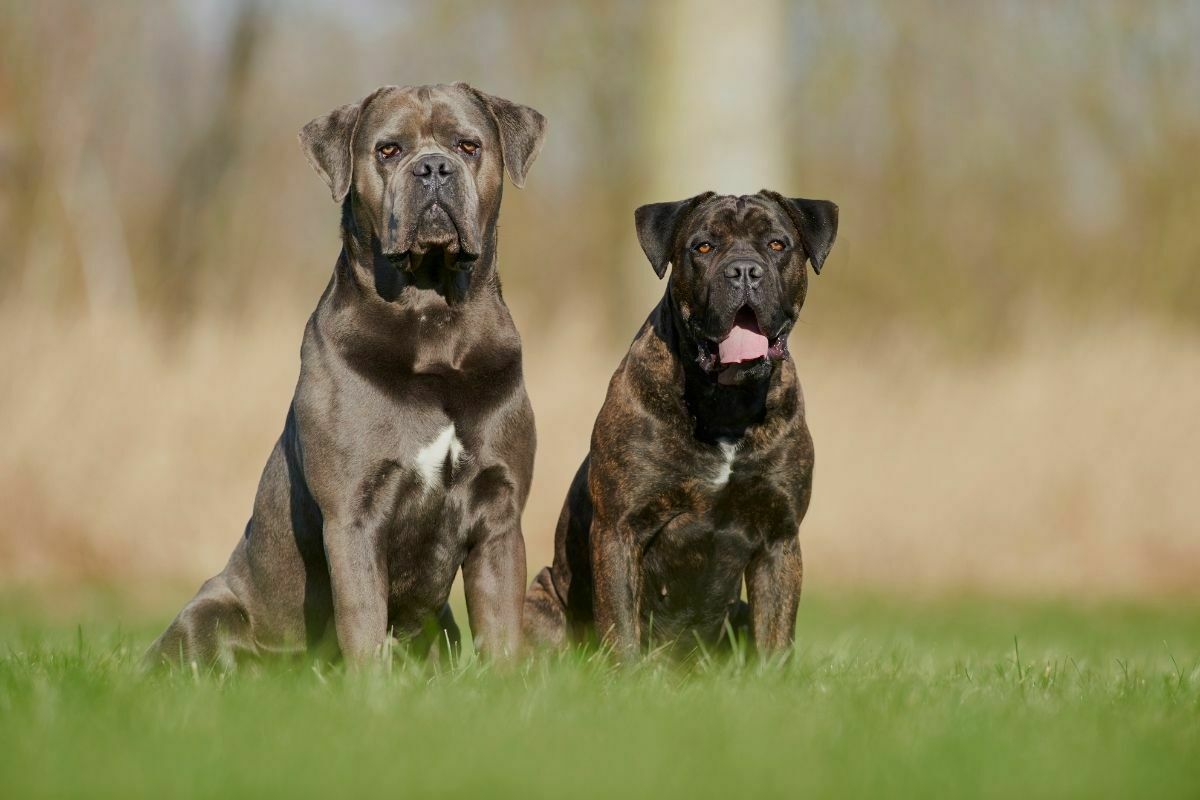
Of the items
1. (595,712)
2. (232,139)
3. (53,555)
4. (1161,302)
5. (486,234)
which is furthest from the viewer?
(232,139)

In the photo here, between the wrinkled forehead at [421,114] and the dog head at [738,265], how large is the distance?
30.3 inches

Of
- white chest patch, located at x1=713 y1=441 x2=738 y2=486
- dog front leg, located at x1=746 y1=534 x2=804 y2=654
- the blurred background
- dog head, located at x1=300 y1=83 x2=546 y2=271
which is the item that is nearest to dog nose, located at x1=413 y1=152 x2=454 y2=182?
dog head, located at x1=300 y1=83 x2=546 y2=271

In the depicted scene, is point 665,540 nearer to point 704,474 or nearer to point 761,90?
point 704,474

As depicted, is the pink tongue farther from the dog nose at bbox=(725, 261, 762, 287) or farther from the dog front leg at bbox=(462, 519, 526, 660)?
the dog front leg at bbox=(462, 519, 526, 660)

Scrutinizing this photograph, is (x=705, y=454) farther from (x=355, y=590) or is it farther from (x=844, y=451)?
(x=844, y=451)

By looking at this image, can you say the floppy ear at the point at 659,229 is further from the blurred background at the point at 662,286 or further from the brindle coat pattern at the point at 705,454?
the blurred background at the point at 662,286

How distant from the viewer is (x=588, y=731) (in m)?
3.33

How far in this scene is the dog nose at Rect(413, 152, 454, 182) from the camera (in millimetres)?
4746

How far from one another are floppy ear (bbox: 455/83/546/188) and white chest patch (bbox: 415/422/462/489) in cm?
100

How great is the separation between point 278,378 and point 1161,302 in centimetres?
1137

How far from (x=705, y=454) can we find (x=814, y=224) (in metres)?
1.02

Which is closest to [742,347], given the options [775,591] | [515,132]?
[775,591]

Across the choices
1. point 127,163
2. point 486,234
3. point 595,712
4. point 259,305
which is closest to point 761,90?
point 259,305

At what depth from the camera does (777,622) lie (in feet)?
16.9
